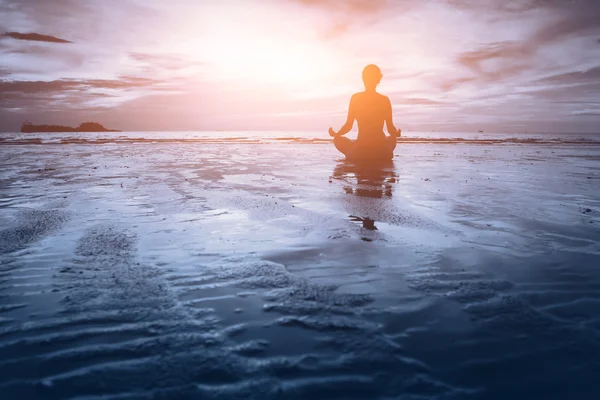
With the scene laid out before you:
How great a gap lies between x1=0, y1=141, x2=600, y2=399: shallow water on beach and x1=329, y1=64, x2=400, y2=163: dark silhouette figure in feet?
24.2

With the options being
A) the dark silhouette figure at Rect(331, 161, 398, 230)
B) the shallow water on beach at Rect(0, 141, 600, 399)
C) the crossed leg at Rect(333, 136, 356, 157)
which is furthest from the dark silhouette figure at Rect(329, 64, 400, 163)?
the shallow water on beach at Rect(0, 141, 600, 399)

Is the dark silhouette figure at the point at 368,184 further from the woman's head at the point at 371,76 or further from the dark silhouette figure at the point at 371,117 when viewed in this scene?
the woman's head at the point at 371,76

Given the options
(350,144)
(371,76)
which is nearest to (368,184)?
(371,76)

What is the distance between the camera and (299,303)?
2988 mm

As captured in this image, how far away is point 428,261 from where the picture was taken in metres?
3.96

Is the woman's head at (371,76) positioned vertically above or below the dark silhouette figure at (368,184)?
above

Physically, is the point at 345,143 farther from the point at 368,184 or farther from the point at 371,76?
the point at 368,184

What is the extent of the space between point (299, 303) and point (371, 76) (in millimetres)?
11387

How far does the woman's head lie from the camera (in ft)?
41.4

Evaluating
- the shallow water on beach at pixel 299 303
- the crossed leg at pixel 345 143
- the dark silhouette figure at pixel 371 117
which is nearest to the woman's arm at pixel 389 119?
the dark silhouette figure at pixel 371 117

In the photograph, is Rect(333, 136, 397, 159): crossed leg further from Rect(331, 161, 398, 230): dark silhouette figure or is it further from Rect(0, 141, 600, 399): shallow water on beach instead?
Rect(0, 141, 600, 399): shallow water on beach

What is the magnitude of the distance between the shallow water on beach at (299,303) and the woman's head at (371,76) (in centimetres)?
764

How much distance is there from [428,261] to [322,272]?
122 centimetres

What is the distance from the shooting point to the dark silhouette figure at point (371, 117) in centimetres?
1288
